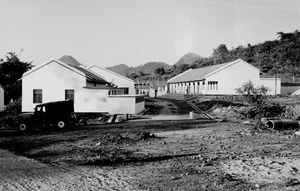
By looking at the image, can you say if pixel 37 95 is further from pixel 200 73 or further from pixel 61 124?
pixel 200 73

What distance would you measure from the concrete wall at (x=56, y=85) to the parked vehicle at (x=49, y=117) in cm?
783

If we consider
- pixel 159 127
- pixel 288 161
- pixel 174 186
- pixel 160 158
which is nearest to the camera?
pixel 174 186

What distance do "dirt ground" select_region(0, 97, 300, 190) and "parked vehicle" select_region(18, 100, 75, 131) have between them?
11.3 feet

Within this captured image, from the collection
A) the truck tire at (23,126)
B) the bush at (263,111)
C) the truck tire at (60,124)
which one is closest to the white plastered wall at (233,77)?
the bush at (263,111)

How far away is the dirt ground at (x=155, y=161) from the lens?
25.8ft

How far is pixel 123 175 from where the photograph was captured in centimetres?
877

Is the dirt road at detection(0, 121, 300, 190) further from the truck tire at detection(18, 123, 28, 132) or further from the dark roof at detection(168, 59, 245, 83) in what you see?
the dark roof at detection(168, 59, 245, 83)

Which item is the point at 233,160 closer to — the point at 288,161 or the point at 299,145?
the point at 288,161

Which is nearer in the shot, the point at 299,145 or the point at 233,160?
the point at 233,160

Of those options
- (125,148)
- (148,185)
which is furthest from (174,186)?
(125,148)

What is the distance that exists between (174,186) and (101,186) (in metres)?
1.67

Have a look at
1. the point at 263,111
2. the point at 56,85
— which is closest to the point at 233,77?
the point at 263,111

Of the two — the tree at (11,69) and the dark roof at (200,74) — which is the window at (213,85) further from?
the tree at (11,69)

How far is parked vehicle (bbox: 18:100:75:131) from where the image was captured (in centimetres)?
1966
